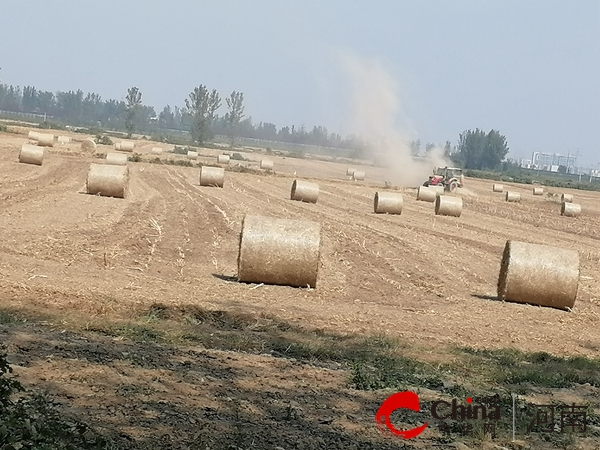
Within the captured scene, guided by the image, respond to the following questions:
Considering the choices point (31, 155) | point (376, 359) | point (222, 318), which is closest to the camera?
point (376, 359)

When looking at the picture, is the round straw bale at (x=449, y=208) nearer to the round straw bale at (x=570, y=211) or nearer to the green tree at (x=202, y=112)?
the round straw bale at (x=570, y=211)

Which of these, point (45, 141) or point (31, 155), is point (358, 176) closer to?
point (45, 141)

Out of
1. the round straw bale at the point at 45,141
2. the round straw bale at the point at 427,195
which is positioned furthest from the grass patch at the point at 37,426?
the round straw bale at the point at 45,141

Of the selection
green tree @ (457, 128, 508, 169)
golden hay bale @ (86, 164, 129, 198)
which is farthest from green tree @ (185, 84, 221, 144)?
golden hay bale @ (86, 164, 129, 198)

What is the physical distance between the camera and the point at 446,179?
58.2m

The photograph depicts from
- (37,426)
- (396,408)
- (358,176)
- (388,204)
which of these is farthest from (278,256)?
(358,176)

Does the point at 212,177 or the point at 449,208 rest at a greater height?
the point at 449,208

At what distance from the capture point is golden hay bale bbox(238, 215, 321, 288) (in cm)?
1466

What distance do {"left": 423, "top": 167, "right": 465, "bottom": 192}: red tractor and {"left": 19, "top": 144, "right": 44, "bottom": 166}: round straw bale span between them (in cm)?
2555

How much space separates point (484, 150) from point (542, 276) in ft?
525

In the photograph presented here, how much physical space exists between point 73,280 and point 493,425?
293 inches

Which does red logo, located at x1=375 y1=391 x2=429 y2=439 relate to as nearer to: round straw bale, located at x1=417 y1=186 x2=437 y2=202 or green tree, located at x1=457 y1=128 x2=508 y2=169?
round straw bale, located at x1=417 y1=186 x2=437 y2=202

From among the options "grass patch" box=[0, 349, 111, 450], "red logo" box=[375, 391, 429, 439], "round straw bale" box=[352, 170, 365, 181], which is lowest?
"round straw bale" box=[352, 170, 365, 181]

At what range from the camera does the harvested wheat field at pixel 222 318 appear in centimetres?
702
